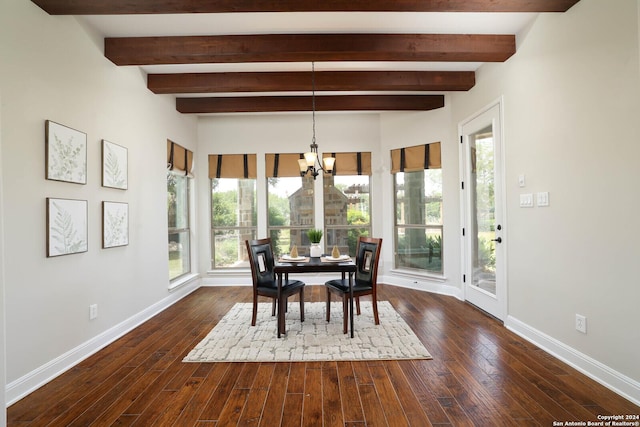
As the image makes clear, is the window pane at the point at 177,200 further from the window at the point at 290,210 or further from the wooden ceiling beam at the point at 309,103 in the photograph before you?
the window at the point at 290,210

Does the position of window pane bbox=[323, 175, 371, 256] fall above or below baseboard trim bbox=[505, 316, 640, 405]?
above

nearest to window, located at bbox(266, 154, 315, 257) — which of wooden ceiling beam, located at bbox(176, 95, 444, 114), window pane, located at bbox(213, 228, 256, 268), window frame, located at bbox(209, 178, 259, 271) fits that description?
window frame, located at bbox(209, 178, 259, 271)

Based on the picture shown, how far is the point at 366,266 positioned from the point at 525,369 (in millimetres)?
1691

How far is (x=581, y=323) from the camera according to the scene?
8.27 feet

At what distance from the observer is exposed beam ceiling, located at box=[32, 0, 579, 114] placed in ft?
8.47

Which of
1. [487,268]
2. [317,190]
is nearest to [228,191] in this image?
[317,190]

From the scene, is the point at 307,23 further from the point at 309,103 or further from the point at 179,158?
the point at 179,158

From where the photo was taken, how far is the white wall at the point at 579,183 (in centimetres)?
215

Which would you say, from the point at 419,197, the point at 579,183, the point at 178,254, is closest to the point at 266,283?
the point at 178,254

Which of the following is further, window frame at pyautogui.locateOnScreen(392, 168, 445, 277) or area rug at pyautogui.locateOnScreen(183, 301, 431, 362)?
window frame at pyautogui.locateOnScreen(392, 168, 445, 277)

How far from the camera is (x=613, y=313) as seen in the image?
7.42 feet

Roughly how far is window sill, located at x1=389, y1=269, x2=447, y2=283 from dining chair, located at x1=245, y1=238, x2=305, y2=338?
7.39 ft

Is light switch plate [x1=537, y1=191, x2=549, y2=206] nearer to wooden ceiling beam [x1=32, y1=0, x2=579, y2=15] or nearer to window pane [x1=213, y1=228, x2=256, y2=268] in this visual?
wooden ceiling beam [x1=32, y1=0, x2=579, y2=15]

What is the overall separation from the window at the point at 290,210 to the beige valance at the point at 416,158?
1.45 meters
